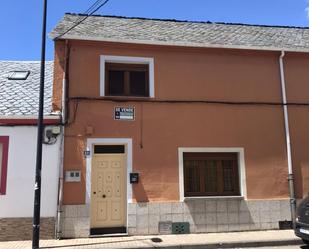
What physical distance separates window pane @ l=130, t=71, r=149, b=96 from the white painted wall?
2700 mm

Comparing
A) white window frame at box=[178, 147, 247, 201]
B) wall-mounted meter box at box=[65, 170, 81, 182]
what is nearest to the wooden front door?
wall-mounted meter box at box=[65, 170, 81, 182]

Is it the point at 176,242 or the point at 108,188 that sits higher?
the point at 108,188

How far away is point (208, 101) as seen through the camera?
1128cm

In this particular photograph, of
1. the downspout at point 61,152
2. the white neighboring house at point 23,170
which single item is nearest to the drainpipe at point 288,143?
the downspout at point 61,152

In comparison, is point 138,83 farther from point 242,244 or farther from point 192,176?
point 242,244

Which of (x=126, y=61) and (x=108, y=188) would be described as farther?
(x=126, y=61)

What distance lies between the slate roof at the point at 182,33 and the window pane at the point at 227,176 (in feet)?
11.7

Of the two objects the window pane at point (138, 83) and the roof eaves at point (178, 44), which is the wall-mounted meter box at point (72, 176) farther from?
the roof eaves at point (178, 44)

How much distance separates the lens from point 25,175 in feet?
32.9

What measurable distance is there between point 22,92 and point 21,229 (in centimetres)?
415

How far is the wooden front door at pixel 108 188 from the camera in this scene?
10508 mm

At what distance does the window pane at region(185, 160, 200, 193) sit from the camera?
1101 cm

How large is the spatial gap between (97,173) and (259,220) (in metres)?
4.84

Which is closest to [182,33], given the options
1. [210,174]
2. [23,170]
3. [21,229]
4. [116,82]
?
[116,82]
